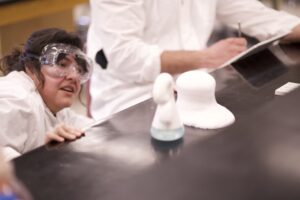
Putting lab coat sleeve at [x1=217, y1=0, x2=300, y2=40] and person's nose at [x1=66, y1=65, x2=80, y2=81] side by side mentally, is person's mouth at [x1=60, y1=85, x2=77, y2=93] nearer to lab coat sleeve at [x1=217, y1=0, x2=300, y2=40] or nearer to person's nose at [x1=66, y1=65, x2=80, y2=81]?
person's nose at [x1=66, y1=65, x2=80, y2=81]

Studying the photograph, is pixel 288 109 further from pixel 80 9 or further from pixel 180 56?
pixel 80 9

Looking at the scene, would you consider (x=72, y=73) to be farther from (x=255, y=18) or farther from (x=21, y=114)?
(x=255, y=18)

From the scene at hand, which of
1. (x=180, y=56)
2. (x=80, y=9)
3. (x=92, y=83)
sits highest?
(x=180, y=56)

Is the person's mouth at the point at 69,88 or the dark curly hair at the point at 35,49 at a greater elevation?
the dark curly hair at the point at 35,49

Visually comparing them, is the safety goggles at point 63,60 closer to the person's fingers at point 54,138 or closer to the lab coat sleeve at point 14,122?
the lab coat sleeve at point 14,122

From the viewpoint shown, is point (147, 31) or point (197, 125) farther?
point (147, 31)

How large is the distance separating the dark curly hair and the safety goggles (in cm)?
4

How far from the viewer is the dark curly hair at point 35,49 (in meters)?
1.40

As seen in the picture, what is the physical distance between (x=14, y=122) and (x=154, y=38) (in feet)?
2.27

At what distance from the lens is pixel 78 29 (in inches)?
149

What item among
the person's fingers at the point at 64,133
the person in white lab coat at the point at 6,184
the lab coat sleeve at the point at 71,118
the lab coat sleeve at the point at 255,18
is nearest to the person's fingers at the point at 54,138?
the person's fingers at the point at 64,133

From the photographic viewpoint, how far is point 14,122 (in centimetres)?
127

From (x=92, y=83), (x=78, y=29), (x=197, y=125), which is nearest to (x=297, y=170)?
(x=197, y=125)

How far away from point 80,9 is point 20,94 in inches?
121
